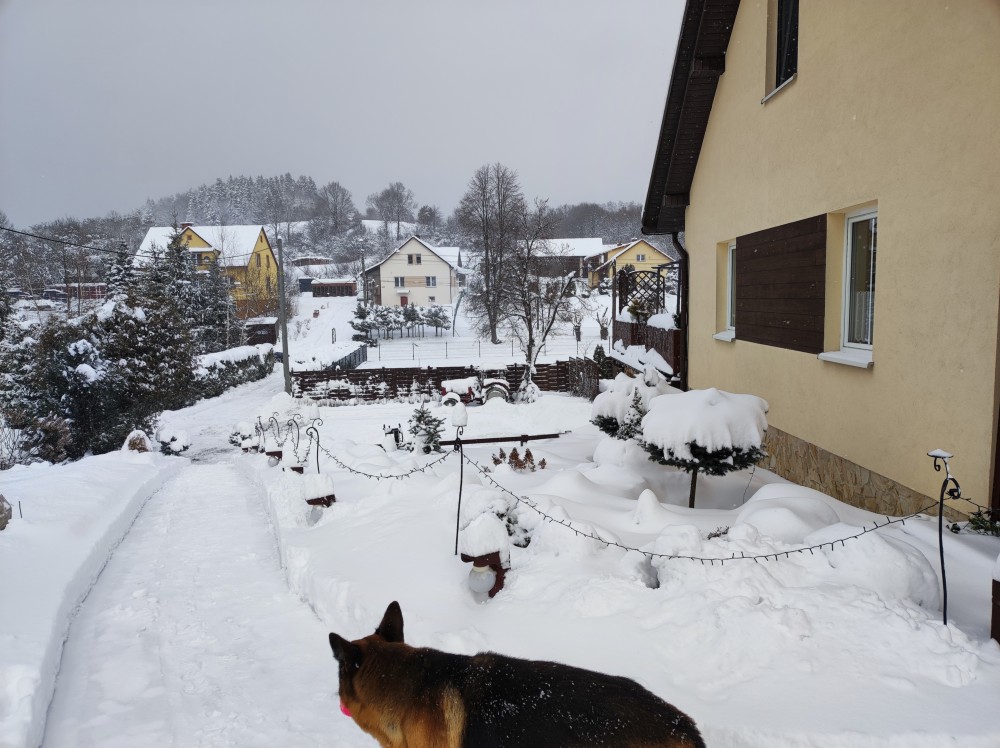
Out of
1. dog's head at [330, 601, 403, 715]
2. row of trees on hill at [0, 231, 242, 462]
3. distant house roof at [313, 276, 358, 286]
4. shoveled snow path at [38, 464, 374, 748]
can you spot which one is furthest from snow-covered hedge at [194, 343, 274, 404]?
distant house roof at [313, 276, 358, 286]

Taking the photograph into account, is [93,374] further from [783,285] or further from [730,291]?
[783,285]

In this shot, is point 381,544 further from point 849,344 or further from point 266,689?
point 849,344

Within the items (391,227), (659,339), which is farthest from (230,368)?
(391,227)

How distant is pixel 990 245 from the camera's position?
382 centimetres

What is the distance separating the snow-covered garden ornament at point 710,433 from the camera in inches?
200

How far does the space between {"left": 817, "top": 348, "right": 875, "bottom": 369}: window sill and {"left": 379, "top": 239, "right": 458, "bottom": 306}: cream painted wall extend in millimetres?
51065

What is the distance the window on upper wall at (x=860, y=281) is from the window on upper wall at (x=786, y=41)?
2049 mm

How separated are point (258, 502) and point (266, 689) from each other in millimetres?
6187

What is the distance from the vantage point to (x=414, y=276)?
2242 inches

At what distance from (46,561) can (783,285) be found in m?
8.00

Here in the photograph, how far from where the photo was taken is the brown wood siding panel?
6121 mm

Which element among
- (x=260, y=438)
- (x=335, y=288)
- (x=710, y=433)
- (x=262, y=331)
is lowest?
(x=260, y=438)

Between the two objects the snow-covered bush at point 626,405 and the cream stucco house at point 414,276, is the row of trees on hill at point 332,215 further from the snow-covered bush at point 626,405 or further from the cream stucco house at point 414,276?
the snow-covered bush at point 626,405

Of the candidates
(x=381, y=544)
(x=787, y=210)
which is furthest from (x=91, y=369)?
(x=787, y=210)
